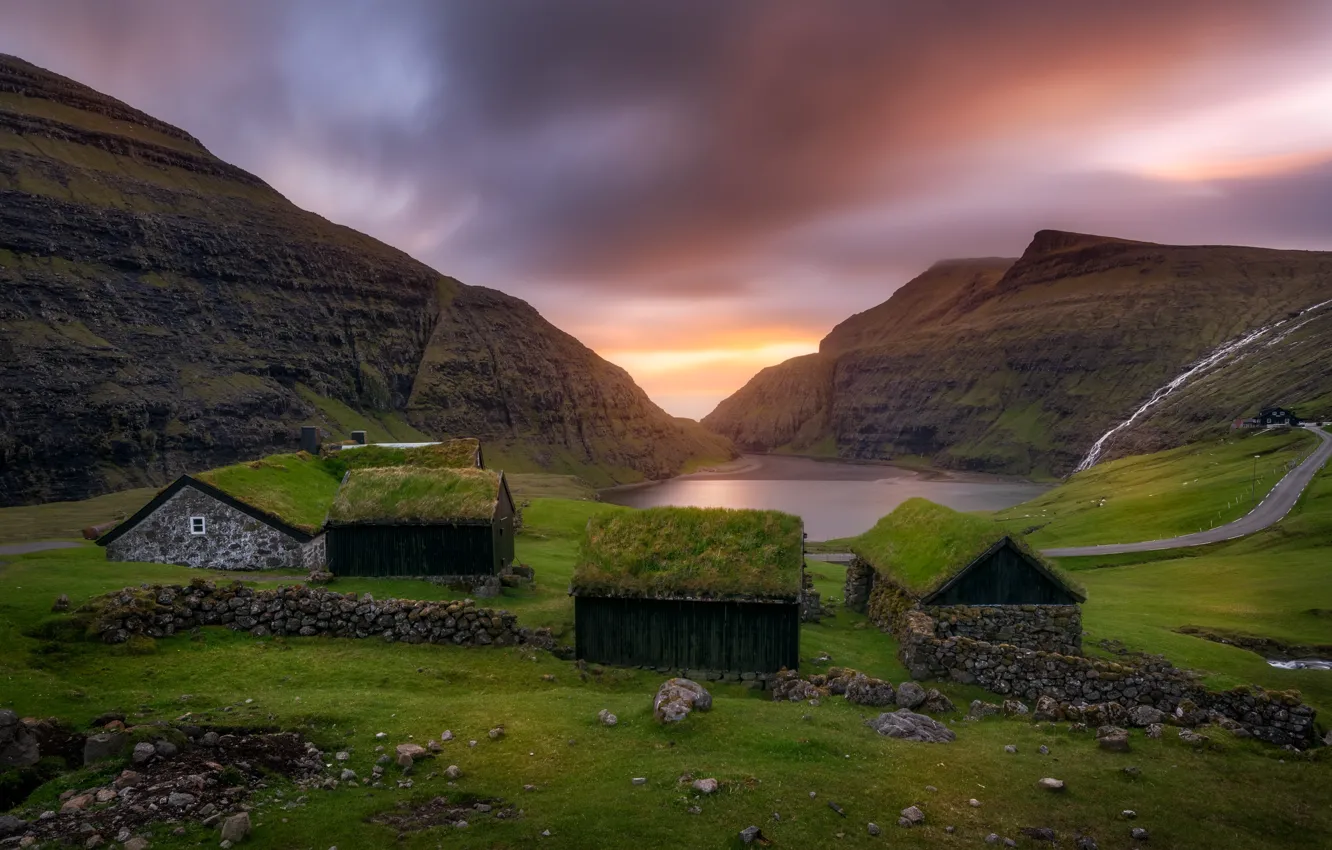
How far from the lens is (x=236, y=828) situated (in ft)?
35.6

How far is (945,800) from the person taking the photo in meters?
13.5

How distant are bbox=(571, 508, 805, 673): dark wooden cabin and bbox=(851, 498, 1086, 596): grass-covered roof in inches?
249

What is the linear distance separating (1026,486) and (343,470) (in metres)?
183

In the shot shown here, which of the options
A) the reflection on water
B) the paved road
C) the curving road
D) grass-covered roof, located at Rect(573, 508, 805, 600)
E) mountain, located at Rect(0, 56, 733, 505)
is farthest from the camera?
mountain, located at Rect(0, 56, 733, 505)

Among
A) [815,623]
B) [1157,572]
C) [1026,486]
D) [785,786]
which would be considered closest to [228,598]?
[785,786]

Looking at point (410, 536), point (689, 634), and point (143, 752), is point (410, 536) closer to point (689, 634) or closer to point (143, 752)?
point (689, 634)

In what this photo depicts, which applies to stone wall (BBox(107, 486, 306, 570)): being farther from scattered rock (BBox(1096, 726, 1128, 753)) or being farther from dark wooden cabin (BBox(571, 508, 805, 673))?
scattered rock (BBox(1096, 726, 1128, 753))

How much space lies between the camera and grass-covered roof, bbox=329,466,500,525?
35594 millimetres

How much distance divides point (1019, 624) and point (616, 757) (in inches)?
784

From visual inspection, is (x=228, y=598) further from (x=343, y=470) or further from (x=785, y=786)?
(x=343, y=470)

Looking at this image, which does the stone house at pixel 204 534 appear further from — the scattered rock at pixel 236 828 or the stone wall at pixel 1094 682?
the stone wall at pixel 1094 682

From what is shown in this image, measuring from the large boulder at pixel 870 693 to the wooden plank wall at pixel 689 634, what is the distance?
4125 mm

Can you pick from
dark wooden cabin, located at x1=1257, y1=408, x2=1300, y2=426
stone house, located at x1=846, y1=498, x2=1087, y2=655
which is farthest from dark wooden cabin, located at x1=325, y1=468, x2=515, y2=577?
dark wooden cabin, located at x1=1257, y1=408, x2=1300, y2=426

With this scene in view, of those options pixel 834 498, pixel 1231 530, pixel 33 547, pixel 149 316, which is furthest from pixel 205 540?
pixel 149 316
